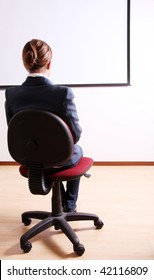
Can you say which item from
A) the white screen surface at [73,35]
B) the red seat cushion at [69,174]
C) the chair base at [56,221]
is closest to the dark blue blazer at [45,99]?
the red seat cushion at [69,174]

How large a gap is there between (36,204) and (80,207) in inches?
13.9

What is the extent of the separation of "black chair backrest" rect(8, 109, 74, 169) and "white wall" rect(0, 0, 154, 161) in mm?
2024

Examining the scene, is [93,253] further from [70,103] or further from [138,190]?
[138,190]

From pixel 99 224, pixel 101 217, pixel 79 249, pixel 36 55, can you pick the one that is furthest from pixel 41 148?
pixel 101 217

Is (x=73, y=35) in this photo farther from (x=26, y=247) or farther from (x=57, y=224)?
(x=26, y=247)

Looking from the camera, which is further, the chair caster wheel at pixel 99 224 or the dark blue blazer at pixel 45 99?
the chair caster wheel at pixel 99 224

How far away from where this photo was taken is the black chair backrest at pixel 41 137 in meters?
1.40

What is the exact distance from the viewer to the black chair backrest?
1.40m

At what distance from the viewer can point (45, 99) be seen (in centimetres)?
144

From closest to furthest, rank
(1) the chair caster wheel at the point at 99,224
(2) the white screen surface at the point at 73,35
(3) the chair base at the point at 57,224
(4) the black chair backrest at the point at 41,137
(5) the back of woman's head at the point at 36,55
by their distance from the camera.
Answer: (4) the black chair backrest at the point at 41,137 → (5) the back of woman's head at the point at 36,55 → (3) the chair base at the point at 57,224 → (1) the chair caster wheel at the point at 99,224 → (2) the white screen surface at the point at 73,35

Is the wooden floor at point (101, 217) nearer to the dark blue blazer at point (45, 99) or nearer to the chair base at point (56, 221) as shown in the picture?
the chair base at point (56, 221)

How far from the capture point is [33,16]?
3.29 m

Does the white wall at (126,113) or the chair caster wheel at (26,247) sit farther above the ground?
the white wall at (126,113)

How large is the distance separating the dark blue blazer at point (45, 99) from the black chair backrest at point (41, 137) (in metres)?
0.06
